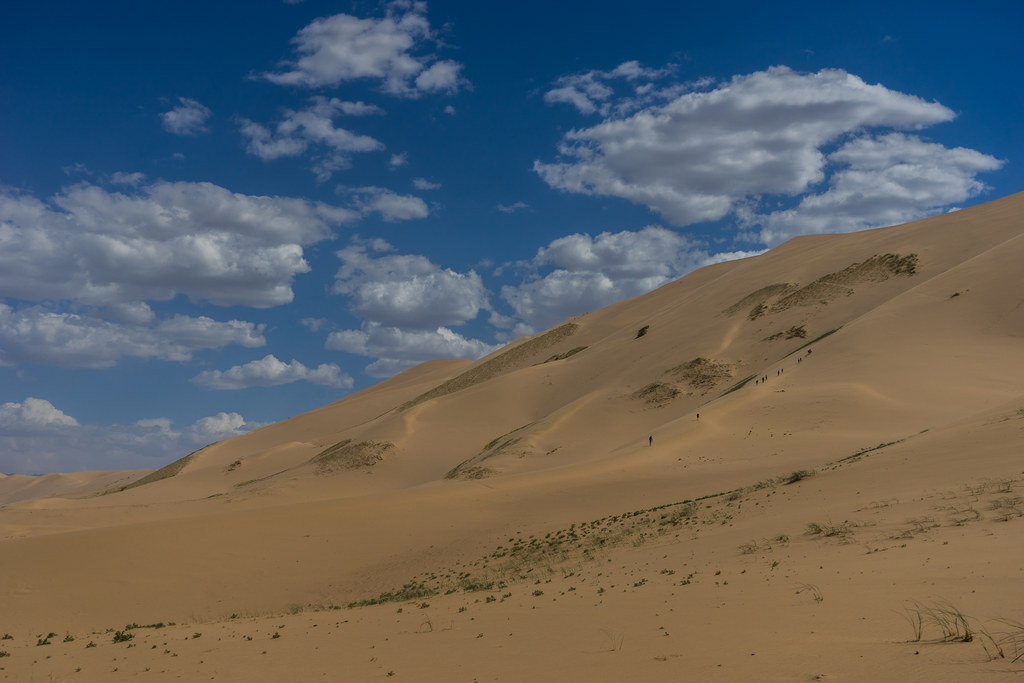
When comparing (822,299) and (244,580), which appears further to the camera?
(822,299)

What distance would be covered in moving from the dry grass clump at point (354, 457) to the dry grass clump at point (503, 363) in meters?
27.5

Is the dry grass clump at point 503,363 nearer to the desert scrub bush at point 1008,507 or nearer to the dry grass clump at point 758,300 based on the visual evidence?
the dry grass clump at point 758,300

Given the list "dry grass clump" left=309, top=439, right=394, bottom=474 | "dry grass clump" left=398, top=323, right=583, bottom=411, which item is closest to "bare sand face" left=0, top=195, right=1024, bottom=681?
"dry grass clump" left=309, top=439, right=394, bottom=474

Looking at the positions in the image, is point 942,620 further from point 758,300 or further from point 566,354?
point 566,354

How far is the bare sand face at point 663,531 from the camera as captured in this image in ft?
31.7

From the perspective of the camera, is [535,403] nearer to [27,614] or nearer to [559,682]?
[27,614]

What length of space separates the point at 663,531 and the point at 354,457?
39.5 metres

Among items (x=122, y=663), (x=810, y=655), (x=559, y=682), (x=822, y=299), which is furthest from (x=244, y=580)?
(x=822, y=299)

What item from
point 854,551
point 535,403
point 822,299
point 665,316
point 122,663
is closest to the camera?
point 122,663

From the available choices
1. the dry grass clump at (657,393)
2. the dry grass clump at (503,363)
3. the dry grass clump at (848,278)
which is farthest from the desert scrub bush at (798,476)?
the dry grass clump at (503,363)

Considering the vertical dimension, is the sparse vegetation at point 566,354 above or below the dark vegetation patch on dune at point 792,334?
above

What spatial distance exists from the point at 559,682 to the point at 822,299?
5295 cm

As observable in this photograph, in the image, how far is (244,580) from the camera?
79.5 feet

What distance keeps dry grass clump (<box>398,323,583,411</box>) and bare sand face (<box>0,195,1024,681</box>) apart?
22.0m
